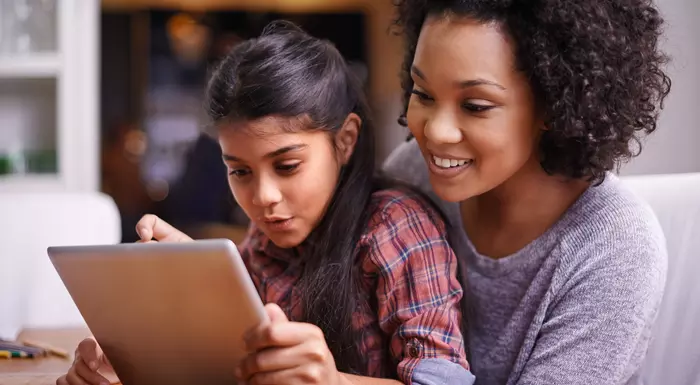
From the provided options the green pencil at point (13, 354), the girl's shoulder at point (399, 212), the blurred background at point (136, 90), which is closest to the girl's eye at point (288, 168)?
the girl's shoulder at point (399, 212)

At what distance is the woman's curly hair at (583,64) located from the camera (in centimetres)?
104

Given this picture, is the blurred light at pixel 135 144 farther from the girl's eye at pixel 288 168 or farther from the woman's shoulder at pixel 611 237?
the woman's shoulder at pixel 611 237

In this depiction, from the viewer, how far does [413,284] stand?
1.05m

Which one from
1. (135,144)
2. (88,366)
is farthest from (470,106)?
(135,144)

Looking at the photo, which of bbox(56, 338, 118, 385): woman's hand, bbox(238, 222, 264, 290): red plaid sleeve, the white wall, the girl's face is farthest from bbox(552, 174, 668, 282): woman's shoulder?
the white wall

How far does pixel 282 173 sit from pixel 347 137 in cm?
14

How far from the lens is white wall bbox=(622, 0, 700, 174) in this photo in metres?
2.15

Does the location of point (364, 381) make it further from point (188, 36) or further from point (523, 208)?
point (188, 36)

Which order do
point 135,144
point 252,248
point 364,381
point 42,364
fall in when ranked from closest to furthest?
point 364,381 < point 42,364 < point 252,248 < point 135,144

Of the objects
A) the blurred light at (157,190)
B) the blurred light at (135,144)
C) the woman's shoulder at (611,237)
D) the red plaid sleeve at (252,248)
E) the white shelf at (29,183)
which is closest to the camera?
the woman's shoulder at (611,237)

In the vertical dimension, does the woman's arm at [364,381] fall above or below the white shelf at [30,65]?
below

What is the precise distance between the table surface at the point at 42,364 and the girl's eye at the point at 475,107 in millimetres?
639

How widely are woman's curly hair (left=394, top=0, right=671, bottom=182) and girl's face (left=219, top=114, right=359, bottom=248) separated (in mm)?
252

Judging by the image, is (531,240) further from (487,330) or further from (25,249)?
(25,249)
